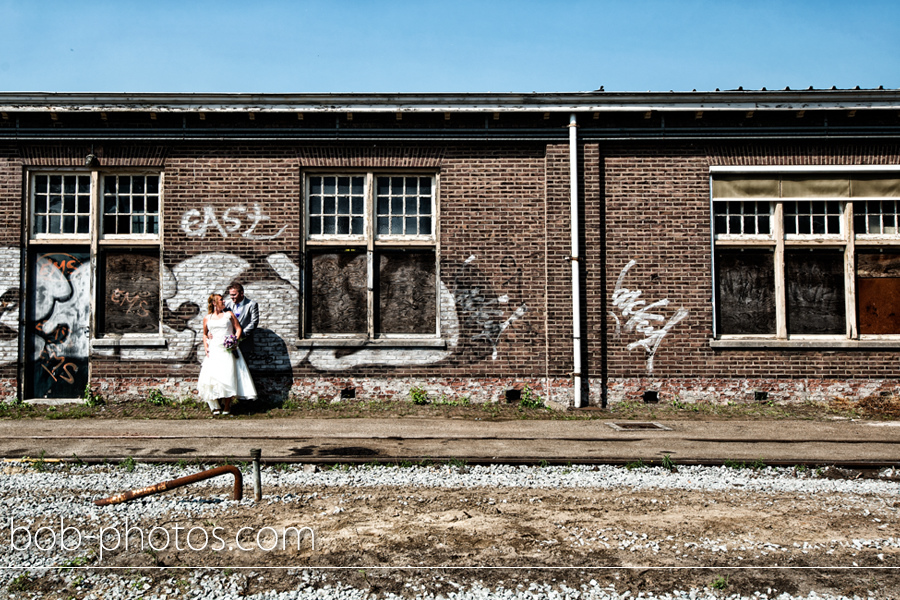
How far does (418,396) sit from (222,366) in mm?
2824

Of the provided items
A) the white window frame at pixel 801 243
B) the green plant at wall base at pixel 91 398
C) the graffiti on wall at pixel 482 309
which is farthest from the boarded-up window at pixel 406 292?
the white window frame at pixel 801 243

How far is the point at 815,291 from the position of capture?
31.7ft

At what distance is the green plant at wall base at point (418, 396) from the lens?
934cm

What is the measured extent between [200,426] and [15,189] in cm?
501

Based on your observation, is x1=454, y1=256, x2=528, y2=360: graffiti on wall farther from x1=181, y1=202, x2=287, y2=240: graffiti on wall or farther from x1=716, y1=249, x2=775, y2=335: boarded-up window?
x1=716, y1=249, x2=775, y2=335: boarded-up window

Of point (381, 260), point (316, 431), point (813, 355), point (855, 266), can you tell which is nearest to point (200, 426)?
point (316, 431)

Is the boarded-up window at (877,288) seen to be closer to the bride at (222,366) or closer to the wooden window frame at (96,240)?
the bride at (222,366)

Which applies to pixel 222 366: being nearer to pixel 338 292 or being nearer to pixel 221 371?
pixel 221 371

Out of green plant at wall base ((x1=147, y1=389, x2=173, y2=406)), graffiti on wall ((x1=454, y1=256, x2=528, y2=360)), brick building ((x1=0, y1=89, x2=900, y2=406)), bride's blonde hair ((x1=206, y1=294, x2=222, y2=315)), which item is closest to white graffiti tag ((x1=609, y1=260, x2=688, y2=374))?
brick building ((x1=0, y1=89, x2=900, y2=406))

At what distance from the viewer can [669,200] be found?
9.64 m

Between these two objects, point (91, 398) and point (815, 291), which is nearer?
point (91, 398)

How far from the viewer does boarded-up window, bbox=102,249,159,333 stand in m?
9.57

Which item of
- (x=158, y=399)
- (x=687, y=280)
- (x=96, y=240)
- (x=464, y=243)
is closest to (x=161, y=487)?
(x=158, y=399)

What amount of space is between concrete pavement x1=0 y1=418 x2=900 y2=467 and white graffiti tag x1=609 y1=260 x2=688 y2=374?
1576 mm
